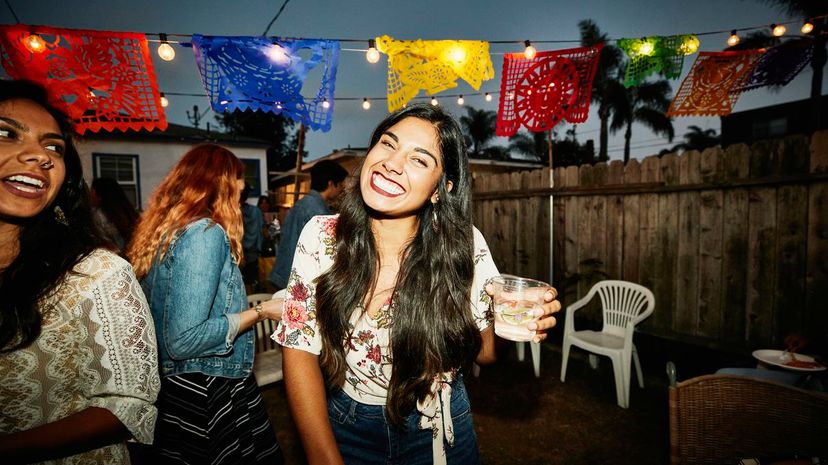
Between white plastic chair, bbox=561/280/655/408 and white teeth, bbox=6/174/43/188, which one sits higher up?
white teeth, bbox=6/174/43/188

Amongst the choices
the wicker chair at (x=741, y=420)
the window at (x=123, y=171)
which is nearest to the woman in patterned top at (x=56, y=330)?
the wicker chair at (x=741, y=420)

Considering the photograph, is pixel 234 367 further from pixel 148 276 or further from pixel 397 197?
pixel 397 197

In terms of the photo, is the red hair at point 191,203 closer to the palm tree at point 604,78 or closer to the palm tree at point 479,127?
the palm tree at point 604,78

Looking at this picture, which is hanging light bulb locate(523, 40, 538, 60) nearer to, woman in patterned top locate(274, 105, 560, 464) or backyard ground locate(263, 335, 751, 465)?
woman in patterned top locate(274, 105, 560, 464)

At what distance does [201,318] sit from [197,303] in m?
0.08

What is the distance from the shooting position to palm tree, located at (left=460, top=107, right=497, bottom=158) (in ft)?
139

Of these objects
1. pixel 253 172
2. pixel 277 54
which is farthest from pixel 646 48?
pixel 253 172

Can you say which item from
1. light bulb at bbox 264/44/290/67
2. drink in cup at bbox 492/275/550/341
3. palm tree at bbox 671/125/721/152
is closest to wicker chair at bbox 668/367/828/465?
drink in cup at bbox 492/275/550/341

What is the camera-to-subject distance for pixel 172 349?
186 centimetres

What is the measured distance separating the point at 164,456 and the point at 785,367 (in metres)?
4.35

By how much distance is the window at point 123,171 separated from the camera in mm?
12891

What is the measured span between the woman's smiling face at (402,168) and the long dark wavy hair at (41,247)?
3.78ft

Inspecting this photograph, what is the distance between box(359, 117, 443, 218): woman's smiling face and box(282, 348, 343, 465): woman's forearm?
0.74 metres

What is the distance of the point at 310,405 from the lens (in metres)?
1.49
